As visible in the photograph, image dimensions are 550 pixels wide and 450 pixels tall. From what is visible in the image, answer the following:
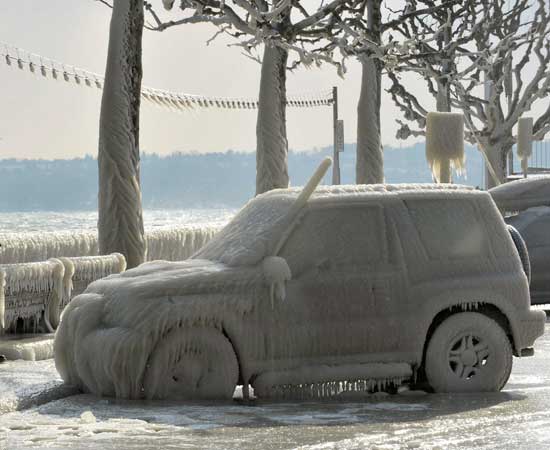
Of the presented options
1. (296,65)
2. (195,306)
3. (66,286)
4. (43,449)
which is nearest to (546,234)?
(66,286)

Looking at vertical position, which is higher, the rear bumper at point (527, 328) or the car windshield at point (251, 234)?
the car windshield at point (251, 234)

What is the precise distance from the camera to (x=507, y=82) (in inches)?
2092

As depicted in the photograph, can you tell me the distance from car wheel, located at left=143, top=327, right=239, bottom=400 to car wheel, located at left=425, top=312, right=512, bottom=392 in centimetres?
170

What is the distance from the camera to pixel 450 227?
35.9 feet

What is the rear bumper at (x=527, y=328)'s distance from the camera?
35.9 ft

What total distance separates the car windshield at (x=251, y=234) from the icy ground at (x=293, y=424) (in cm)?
119

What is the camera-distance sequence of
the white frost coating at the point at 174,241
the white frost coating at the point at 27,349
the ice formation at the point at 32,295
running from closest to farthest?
the white frost coating at the point at 27,349, the ice formation at the point at 32,295, the white frost coating at the point at 174,241

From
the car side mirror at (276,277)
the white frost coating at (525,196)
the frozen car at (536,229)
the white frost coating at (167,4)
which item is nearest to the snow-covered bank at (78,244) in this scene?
the white frost coating at (167,4)

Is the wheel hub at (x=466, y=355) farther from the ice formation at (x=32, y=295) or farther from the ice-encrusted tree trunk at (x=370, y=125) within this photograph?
the ice-encrusted tree trunk at (x=370, y=125)

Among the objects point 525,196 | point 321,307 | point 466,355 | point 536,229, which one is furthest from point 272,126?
point 321,307

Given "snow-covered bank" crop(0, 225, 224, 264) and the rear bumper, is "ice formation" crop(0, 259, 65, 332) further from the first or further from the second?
the rear bumper

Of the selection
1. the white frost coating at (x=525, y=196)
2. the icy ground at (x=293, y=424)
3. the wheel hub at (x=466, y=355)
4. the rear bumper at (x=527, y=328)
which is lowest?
the icy ground at (x=293, y=424)

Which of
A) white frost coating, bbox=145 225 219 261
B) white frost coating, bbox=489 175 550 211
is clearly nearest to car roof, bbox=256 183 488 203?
white frost coating, bbox=489 175 550 211

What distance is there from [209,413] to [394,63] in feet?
73.9
